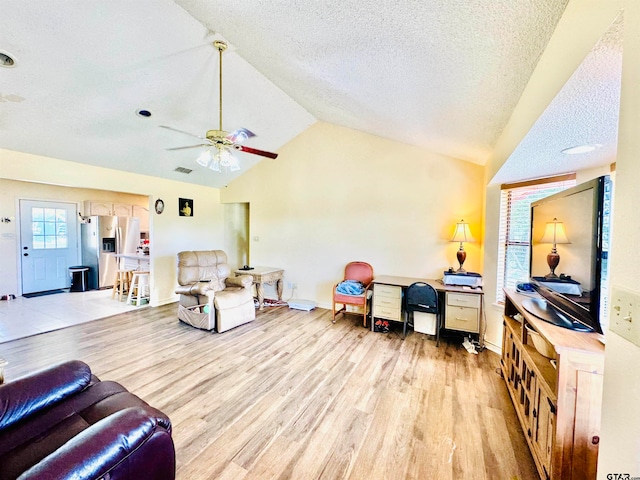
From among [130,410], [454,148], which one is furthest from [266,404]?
[454,148]

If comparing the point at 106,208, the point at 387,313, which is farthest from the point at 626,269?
the point at 106,208

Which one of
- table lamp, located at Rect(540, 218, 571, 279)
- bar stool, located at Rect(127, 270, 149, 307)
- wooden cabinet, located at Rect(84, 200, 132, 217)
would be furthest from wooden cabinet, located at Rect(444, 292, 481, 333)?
wooden cabinet, located at Rect(84, 200, 132, 217)

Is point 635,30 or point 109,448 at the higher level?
point 635,30

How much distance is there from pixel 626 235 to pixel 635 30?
54cm

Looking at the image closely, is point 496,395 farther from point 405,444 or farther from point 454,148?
point 454,148

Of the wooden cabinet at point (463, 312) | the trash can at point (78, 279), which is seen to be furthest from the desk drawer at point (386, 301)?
the trash can at point (78, 279)

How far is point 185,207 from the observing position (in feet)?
17.4

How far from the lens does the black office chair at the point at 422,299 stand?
10.6 ft

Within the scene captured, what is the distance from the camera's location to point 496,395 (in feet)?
7.52

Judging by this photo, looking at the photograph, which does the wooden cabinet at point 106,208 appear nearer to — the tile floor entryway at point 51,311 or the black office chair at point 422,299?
the tile floor entryway at point 51,311

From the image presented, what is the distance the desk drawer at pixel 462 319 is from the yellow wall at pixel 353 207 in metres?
0.72

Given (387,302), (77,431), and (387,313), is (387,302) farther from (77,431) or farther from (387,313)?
(77,431)

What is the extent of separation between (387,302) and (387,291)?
0.15 meters

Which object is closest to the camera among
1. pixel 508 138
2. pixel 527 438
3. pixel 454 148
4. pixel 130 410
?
pixel 130 410
